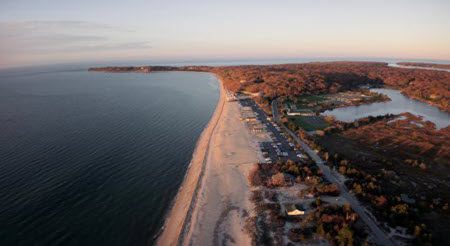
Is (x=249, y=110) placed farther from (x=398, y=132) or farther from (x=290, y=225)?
(x=290, y=225)

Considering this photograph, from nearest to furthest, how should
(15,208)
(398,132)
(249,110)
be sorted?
(15,208) → (398,132) → (249,110)

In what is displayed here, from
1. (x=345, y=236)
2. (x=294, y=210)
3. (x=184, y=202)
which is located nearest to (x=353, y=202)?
(x=294, y=210)

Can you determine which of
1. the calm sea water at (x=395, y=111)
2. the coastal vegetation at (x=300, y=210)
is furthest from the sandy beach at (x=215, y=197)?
the calm sea water at (x=395, y=111)

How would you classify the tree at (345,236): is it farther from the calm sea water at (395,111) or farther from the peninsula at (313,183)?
the calm sea water at (395,111)

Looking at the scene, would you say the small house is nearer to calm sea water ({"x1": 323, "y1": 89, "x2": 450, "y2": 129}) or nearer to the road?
the road

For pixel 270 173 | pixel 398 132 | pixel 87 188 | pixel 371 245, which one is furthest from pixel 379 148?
pixel 87 188

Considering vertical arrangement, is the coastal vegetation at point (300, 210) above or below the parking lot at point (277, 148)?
below

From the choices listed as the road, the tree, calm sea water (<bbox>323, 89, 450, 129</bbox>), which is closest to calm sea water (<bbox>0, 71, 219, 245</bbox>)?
the tree

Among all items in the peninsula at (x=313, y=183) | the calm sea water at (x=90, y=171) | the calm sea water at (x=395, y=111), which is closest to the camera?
the peninsula at (x=313, y=183)
